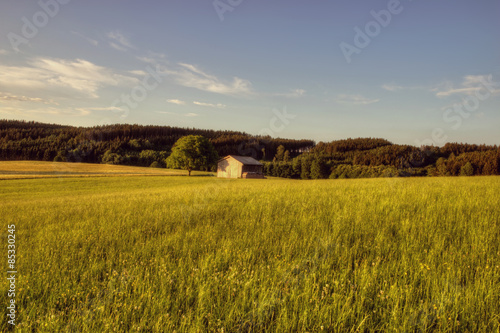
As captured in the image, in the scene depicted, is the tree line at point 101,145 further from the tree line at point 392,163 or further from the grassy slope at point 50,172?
the tree line at point 392,163

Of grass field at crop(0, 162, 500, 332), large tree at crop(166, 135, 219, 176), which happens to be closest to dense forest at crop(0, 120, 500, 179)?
large tree at crop(166, 135, 219, 176)

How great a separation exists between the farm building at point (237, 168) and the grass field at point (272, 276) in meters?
60.7

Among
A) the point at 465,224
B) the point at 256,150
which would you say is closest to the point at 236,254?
the point at 465,224

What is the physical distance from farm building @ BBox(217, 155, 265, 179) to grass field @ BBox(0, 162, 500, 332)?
199ft

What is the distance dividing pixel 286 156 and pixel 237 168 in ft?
139

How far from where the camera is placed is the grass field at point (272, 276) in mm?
2521

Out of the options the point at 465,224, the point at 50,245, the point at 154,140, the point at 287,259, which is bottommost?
the point at 50,245

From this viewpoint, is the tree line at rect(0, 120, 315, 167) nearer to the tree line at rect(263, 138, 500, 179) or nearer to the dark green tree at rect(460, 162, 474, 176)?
the tree line at rect(263, 138, 500, 179)

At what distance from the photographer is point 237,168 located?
229 feet

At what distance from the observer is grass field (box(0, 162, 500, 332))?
2.52m

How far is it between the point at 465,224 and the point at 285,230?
3515mm

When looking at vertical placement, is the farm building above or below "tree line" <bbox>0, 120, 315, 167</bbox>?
below

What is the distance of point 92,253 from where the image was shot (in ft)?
14.4

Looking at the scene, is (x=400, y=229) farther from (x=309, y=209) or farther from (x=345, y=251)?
(x=309, y=209)
